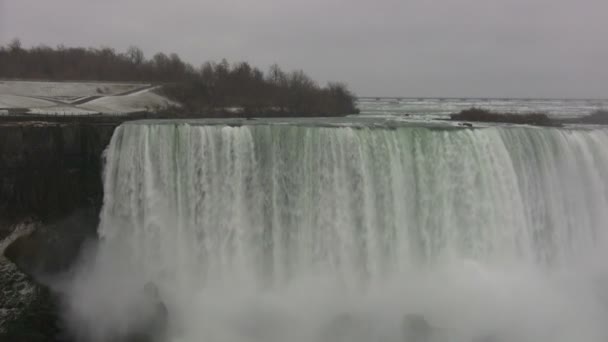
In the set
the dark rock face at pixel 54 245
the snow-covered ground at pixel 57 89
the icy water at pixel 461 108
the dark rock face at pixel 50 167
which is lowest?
the dark rock face at pixel 54 245

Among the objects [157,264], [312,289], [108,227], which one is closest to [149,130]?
[108,227]

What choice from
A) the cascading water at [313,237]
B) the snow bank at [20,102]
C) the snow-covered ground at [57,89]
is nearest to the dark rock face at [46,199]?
the cascading water at [313,237]

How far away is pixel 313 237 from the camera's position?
1312cm

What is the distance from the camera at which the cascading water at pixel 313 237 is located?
41.2 ft

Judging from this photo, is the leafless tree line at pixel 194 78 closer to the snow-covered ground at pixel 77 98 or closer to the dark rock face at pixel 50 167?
the snow-covered ground at pixel 77 98

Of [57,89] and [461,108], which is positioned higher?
[57,89]

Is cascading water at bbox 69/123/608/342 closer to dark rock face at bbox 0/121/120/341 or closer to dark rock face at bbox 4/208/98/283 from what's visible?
dark rock face at bbox 4/208/98/283

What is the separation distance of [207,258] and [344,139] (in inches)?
209

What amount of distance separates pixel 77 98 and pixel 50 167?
548 inches

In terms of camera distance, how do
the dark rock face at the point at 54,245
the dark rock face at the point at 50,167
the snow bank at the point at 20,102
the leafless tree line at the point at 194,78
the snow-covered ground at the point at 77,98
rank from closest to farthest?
the dark rock face at the point at 54,245 → the dark rock face at the point at 50,167 → the snow bank at the point at 20,102 → the snow-covered ground at the point at 77,98 → the leafless tree line at the point at 194,78

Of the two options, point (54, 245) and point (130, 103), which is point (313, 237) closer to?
point (54, 245)

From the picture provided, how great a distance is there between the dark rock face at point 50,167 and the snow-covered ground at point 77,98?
18.9 feet

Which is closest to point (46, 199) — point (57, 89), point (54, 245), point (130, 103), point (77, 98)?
point (54, 245)

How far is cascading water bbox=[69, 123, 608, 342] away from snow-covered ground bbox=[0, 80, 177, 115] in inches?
339
